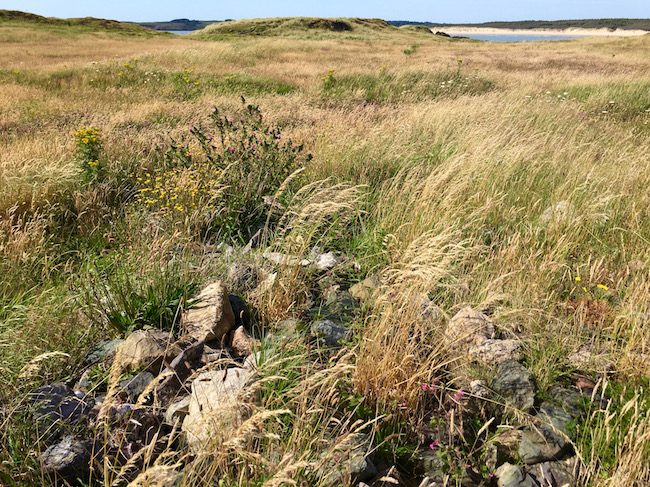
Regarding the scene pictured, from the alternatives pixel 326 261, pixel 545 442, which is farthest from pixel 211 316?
pixel 545 442

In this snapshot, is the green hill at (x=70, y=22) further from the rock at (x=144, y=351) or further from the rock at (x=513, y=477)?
the rock at (x=513, y=477)

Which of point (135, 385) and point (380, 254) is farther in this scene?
point (380, 254)

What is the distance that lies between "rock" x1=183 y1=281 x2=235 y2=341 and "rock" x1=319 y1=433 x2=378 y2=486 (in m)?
1.07

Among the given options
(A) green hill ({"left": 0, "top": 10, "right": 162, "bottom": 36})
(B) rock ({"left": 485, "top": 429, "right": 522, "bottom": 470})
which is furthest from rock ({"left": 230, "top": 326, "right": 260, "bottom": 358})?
(A) green hill ({"left": 0, "top": 10, "right": 162, "bottom": 36})

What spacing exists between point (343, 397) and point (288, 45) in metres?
31.7

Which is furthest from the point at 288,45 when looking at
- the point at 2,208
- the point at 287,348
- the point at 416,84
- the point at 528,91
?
the point at 287,348

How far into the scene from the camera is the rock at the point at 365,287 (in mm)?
3344

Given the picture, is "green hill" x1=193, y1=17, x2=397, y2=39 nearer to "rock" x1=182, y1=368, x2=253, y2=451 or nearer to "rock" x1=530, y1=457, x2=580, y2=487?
"rock" x1=182, y1=368, x2=253, y2=451

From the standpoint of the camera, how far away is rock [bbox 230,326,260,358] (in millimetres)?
2762

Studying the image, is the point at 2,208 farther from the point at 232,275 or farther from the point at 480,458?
the point at 480,458

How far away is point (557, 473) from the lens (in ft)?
7.06

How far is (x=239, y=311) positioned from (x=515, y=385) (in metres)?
1.67

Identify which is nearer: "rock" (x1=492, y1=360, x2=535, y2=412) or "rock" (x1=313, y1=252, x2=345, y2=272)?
"rock" (x1=492, y1=360, x2=535, y2=412)

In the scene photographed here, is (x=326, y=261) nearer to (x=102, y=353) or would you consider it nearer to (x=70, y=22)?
(x=102, y=353)
